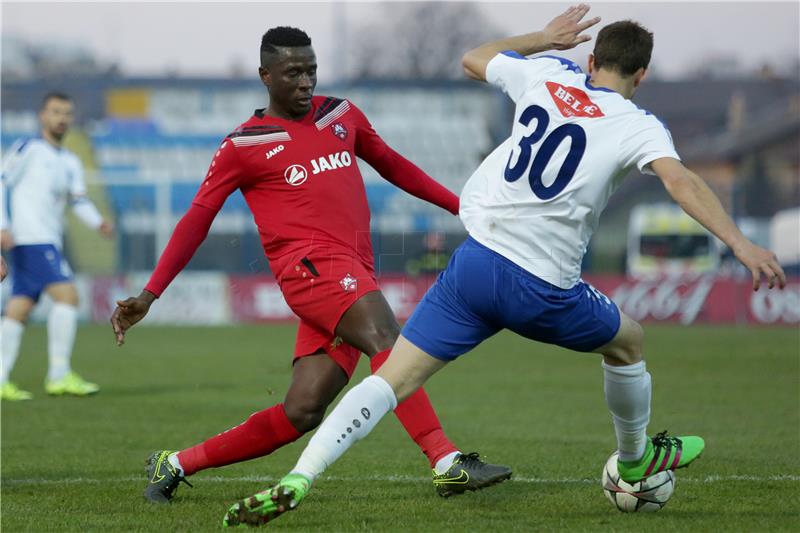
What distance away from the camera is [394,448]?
8180 mm

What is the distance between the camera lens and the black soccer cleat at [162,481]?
600 cm

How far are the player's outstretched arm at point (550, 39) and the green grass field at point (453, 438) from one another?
80.9 inches

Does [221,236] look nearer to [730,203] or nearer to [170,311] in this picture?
[170,311]

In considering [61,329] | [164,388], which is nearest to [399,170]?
[61,329]

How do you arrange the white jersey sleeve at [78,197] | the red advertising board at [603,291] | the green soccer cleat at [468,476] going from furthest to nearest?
the red advertising board at [603,291] < the white jersey sleeve at [78,197] < the green soccer cleat at [468,476]

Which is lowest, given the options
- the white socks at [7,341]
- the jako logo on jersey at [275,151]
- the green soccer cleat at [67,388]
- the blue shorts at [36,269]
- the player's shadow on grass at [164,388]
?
the player's shadow on grass at [164,388]

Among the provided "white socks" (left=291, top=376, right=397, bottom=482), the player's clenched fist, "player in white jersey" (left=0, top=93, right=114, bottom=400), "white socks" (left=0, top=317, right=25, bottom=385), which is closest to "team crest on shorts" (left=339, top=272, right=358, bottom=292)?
"white socks" (left=291, top=376, right=397, bottom=482)

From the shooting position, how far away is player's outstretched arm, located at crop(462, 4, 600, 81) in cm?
530

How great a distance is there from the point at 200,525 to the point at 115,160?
35.9 meters

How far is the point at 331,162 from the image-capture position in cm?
593

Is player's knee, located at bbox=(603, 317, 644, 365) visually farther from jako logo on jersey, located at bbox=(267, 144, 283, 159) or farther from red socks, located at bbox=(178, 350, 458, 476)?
jako logo on jersey, located at bbox=(267, 144, 283, 159)

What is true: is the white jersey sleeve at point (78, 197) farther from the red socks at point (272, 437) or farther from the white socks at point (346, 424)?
the white socks at point (346, 424)

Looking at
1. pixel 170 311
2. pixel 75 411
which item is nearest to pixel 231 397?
pixel 75 411


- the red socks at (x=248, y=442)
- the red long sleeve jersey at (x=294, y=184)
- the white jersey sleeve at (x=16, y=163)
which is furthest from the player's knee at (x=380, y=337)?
the white jersey sleeve at (x=16, y=163)
